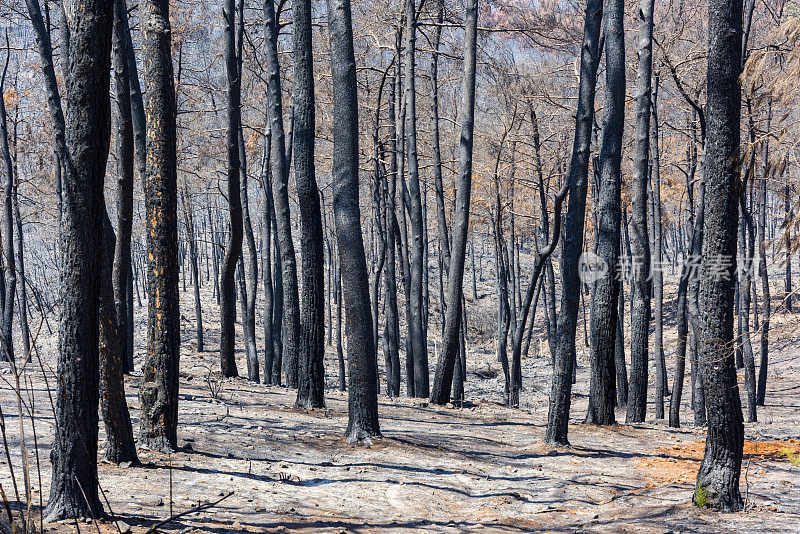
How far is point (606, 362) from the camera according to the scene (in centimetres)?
976

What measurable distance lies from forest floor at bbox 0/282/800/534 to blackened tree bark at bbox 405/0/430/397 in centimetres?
250

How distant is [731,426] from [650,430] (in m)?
5.29

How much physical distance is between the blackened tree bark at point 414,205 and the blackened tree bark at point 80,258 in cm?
880

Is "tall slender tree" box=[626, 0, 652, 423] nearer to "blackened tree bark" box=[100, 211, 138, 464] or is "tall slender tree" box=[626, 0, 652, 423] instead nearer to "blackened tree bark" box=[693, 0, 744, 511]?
"blackened tree bark" box=[693, 0, 744, 511]

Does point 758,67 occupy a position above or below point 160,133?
above

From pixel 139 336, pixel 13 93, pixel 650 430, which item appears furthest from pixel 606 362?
pixel 139 336

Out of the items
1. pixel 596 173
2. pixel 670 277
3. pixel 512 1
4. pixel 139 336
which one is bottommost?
pixel 139 336

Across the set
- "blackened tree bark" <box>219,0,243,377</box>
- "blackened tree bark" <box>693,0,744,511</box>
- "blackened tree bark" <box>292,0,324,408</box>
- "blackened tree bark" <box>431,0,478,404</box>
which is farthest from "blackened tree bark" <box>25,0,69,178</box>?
"blackened tree bark" <box>693,0,744,511</box>

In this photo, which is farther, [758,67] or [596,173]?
[596,173]

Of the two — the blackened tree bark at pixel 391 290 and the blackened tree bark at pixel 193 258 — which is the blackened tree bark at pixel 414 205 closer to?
the blackened tree bark at pixel 391 290

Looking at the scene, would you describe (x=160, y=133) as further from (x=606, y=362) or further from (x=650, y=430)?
(x=650, y=430)

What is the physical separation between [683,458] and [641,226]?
4.49 m

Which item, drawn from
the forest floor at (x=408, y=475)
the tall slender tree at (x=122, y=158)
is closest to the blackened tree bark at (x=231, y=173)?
the forest floor at (x=408, y=475)

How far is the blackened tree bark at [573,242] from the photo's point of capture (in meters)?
8.41
